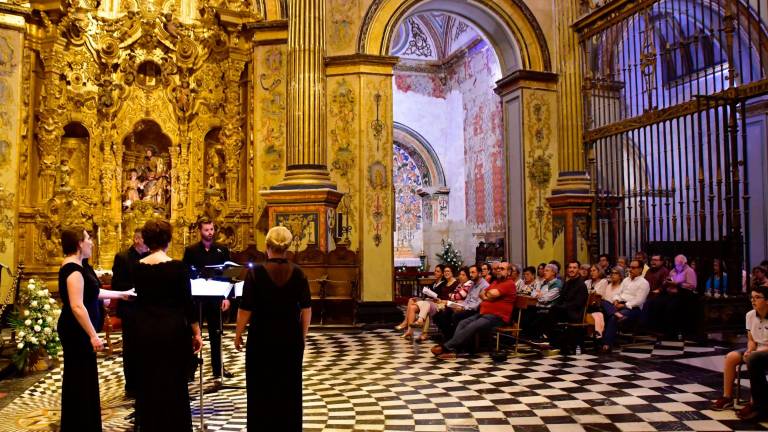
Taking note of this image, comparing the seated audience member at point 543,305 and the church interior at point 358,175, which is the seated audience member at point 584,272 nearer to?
the church interior at point 358,175

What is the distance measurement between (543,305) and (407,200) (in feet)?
41.3

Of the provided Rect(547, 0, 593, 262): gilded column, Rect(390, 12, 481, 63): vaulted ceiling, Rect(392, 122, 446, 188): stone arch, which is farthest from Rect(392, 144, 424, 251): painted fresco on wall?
Rect(547, 0, 593, 262): gilded column

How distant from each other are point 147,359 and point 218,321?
105 inches

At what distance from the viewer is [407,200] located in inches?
840

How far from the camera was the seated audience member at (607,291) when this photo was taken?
8.41 m

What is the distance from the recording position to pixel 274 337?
159 inches

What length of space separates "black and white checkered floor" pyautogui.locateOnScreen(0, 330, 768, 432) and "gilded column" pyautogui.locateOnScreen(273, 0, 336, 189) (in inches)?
164

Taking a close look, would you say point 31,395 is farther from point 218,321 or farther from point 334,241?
point 334,241

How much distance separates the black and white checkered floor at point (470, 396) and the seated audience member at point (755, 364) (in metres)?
0.14

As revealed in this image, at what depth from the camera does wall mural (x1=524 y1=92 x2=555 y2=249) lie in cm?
1342

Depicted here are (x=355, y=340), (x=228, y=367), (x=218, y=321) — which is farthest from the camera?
(x=355, y=340)

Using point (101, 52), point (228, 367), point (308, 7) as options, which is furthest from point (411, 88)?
point (228, 367)

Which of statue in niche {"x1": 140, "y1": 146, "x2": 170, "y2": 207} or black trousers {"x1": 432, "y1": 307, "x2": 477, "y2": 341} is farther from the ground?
statue in niche {"x1": 140, "y1": 146, "x2": 170, "y2": 207}

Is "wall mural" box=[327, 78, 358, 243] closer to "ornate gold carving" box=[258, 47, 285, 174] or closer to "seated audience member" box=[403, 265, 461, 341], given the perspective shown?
"ornate gold carving" box=[258, 47, 285, 174]
